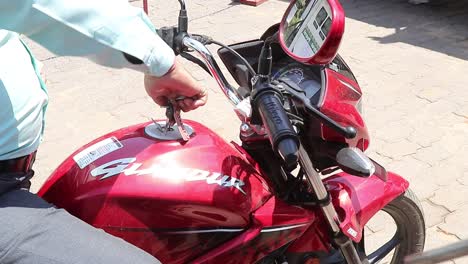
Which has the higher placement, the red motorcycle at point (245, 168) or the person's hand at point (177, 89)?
the person's hand at point (177, 89)

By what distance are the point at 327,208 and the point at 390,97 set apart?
9.88 ft

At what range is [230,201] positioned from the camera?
173cm

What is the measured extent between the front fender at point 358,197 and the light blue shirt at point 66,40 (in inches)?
A: 33.5

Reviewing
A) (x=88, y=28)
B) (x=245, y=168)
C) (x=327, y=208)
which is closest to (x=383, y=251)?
(x=327, y=208)

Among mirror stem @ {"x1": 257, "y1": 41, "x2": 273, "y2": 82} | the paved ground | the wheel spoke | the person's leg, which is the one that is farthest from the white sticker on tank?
the paved ground

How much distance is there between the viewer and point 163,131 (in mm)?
1827

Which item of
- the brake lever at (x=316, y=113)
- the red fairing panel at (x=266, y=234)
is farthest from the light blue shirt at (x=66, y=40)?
the red fairing panel at (x=266, y=234)

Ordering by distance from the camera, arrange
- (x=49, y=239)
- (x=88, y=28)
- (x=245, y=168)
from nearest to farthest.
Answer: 1. (x=88, y=28)
2. (x=49, y=239)
3. (x=245, y=168)

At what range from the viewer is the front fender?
2.00 metres

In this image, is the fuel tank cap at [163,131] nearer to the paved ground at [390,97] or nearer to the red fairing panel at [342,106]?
the red fairing panel at [342,106]

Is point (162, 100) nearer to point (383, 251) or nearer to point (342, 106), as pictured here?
point (342, 106)

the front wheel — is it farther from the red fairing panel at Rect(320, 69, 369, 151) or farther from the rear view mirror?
the rear view mirror

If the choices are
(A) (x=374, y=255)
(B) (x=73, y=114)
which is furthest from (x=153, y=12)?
(A) (x=374, y=255)

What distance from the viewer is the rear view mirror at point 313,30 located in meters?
1.40
